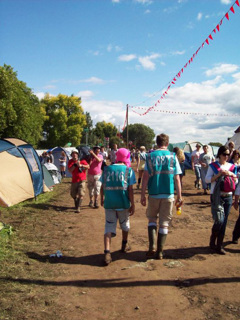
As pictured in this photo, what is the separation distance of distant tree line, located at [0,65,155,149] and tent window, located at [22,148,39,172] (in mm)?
13788

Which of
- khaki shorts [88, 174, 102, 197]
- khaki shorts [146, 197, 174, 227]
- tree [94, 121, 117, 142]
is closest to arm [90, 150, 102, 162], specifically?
khaki shorts [88, 174, 102, 197]

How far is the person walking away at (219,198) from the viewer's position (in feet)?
16.6

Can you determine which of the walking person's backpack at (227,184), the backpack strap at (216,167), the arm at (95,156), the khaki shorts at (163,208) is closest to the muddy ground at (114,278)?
the khaki shorts at (163,208)

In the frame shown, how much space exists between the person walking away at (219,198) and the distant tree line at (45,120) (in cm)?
2100

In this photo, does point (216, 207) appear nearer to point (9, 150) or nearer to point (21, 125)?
point (9, 150)

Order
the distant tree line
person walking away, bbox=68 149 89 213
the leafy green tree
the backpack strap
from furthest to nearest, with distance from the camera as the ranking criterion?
the distant tree line
the leafy green tree
person walking away, bbox=68 149 89 213
the backpack strap

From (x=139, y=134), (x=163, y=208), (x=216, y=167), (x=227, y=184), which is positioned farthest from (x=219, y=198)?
(x=139, y=134)

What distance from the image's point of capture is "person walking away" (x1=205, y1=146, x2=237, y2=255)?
506 cm

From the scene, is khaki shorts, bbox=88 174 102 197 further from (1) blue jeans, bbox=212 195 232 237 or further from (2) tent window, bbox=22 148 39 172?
(1) blue jeans, bbox=212 195 232 237

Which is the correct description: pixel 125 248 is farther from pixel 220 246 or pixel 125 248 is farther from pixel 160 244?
pixel 220 246

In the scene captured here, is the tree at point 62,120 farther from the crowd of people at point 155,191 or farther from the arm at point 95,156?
the crowd of people at point 155,191

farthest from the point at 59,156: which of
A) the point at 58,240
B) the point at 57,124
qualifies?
Result: the point at 57,124

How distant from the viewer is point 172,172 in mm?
4742

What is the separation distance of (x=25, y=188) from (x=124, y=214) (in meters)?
5.96
